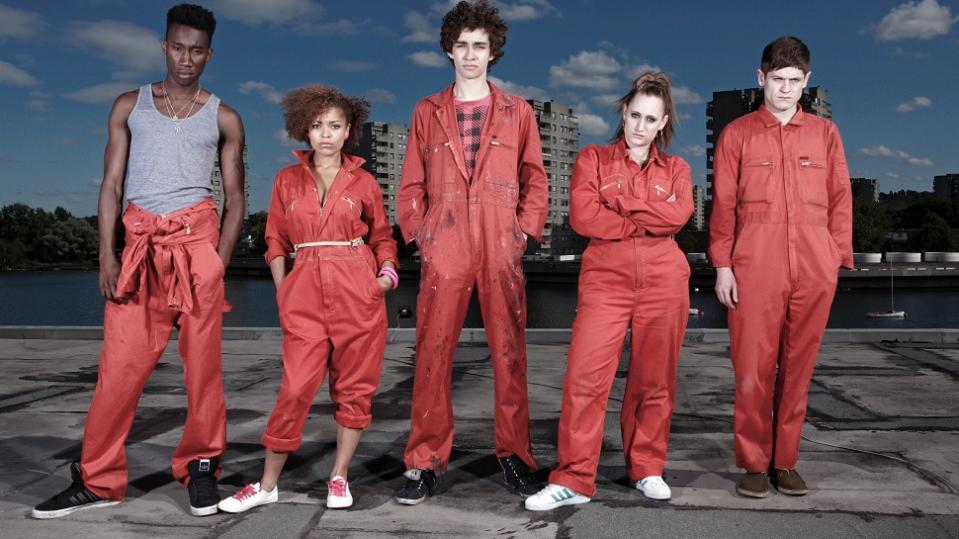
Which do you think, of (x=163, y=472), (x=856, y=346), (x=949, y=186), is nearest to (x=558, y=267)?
(x=856, y=346)

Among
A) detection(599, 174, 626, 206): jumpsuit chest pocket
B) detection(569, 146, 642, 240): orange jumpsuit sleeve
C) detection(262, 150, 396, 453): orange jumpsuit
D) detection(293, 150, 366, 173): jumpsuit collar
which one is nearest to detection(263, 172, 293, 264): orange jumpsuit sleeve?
detection(262, 150, 396, 453): orange jumpsuit

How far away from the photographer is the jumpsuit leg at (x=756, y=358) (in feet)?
10.8

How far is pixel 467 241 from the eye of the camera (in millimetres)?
3295

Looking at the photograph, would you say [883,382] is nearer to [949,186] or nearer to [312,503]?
[312,503]

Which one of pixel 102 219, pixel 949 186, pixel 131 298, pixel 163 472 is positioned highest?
pixel 949 186

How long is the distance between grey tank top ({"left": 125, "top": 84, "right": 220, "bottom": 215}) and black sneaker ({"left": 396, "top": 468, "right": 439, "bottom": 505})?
1424 mm

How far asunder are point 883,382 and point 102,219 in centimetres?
557

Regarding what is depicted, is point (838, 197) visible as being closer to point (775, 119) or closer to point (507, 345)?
point (775, 119)

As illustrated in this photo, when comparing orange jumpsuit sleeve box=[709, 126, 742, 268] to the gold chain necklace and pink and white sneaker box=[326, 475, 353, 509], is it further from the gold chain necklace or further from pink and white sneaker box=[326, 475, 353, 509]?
the gold chain necklace

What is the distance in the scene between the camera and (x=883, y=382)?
624 cm

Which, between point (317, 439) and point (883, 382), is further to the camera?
point (883, 382)

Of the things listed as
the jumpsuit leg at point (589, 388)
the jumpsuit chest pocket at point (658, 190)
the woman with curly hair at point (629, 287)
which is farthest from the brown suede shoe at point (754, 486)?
the jumpsuit chest pocket at point (658, 190)

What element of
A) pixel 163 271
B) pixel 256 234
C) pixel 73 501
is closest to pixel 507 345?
pixel 163 271

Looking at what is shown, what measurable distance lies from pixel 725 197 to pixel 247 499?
89.0 inches
